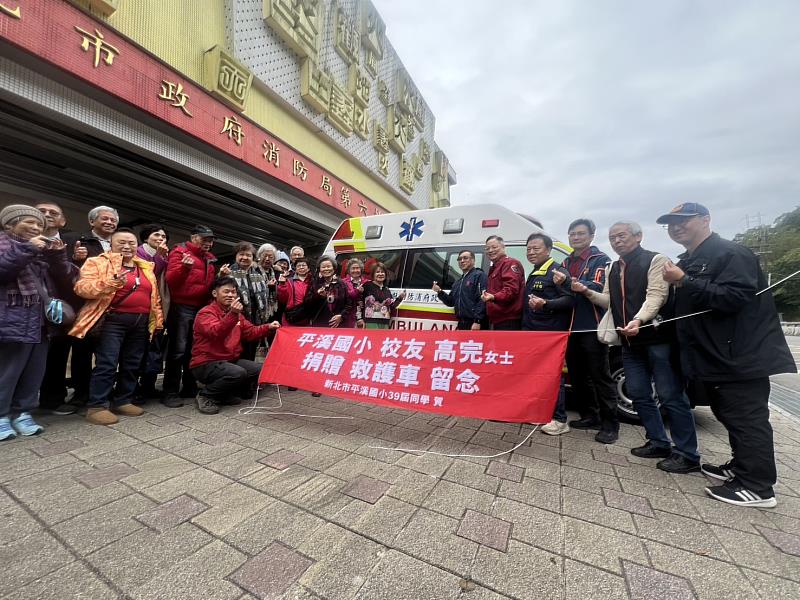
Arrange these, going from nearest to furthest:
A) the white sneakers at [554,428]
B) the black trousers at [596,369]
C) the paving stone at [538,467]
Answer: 1. the paving stone at [538,467]
2. the black trousers at [596,369]
3. the white sneakers at [554,428]

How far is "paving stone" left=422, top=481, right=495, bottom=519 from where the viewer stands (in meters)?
1.85

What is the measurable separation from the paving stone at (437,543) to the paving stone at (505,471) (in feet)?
2.16

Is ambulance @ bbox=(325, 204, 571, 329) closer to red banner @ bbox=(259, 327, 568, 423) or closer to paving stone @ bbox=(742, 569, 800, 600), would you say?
red banner @ bbox=(259, 327, 568, 423)

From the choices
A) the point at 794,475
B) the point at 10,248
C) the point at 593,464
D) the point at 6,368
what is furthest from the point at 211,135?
the point at 794,475

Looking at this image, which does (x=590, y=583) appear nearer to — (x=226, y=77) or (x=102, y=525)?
(x=102, y=525)

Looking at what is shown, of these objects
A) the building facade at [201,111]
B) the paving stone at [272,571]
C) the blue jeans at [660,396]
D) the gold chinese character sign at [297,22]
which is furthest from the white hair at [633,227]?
the gold chinese character sign at [297,22]

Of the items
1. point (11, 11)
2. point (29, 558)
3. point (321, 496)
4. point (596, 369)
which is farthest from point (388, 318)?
point (11, 11)

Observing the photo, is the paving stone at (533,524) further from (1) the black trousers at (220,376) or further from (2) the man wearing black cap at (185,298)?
(2) the man wearing black cap at (185,298)

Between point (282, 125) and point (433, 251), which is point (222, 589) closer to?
point (433, 251)

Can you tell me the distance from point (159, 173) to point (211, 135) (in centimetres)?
132

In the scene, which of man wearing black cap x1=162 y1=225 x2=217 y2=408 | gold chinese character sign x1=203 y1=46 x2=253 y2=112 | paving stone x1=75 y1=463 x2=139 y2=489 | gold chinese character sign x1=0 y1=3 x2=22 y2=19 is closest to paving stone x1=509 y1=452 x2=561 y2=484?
paving stone x1=75 y1=463 x2=139 y2=489

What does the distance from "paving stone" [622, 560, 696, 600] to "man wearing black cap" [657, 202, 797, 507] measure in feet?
3.45

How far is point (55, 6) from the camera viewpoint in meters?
3.77

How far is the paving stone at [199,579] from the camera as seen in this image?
1244 mm
